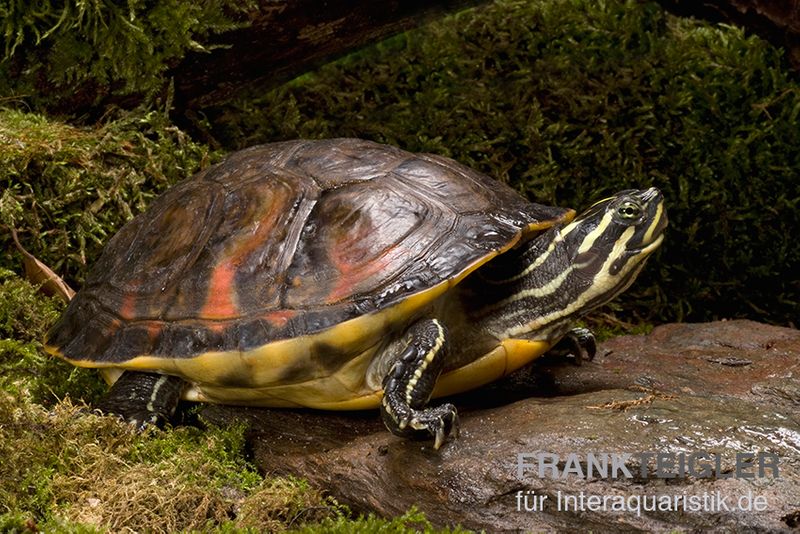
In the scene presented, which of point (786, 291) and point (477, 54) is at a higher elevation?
point (477, 54)

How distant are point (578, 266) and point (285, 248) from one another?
1.12m

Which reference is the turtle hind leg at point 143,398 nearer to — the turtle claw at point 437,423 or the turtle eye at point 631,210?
the turtle claw at point 437,423

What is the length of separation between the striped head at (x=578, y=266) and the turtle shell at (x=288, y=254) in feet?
0.53

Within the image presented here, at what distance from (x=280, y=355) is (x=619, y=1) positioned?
347 cm

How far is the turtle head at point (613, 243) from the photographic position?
3.14 m

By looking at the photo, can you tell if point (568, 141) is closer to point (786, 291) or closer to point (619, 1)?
point (619, 1)

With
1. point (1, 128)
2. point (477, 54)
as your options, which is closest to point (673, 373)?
point (477, 54)

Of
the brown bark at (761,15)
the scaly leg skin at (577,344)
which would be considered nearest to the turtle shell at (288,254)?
the scaly leg skin at (577,344)

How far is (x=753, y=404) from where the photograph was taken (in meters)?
3.15

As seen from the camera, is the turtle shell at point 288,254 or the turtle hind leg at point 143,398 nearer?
the turtle shell at point 288,254

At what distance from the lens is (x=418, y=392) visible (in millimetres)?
2926

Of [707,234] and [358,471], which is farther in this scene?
[707,234]

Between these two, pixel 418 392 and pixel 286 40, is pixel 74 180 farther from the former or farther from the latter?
pixel 418 392

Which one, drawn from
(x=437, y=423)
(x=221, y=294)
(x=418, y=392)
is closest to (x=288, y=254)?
(x=221, y=294)
